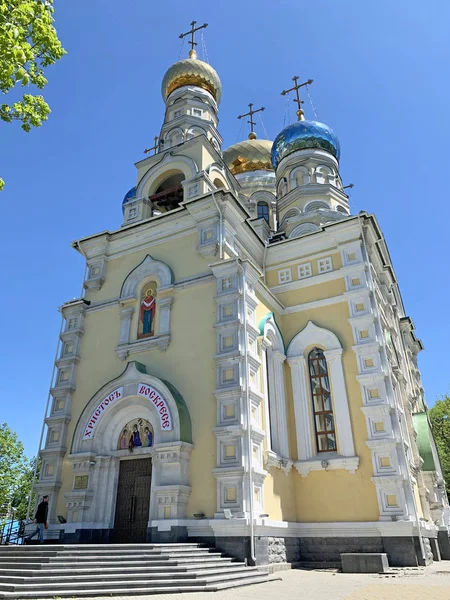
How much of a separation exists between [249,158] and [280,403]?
1598 centimetres

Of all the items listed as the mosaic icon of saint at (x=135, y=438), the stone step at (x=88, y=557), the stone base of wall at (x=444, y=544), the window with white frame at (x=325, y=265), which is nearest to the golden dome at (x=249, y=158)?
the window with white frame at (x=325, y=265)

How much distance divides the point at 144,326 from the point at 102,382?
1805mm

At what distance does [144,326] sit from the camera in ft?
41.3

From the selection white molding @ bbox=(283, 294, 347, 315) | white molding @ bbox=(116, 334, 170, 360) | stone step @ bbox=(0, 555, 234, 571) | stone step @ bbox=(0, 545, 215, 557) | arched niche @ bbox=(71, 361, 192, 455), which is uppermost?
white molding @ bbox=(283, 294, 347, 315)

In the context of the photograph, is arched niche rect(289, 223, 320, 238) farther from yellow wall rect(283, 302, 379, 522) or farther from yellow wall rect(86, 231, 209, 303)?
yellow wall rect(283, 302, 379, 522)

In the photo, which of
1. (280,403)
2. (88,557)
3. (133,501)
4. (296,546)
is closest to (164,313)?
(280,403)

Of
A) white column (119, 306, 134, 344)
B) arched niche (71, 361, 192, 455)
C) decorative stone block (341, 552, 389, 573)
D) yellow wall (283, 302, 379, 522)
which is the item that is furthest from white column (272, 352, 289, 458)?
white column (119, 306, 134, 344)

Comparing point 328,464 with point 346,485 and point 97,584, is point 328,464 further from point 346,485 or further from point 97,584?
point 97,584

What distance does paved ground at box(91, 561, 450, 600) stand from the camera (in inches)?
239

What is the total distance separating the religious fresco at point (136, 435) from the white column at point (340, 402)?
447 centimetres

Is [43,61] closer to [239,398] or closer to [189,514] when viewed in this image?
[239,398]

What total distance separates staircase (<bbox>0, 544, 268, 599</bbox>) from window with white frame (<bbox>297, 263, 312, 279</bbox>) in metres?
7.82

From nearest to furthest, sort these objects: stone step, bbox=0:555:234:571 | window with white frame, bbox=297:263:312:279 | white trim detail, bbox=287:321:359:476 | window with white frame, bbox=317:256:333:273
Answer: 1. stone step, bbox=0:555:234:571
2. white trim detail, bbox=287:321:359:476
3. window with white frame, bbox=317:256:333:273
4. window with white frame, bbox=297:263:312:279

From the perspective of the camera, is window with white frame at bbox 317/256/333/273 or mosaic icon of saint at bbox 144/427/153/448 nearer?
mosaic icon of saint at bbox 144/427/153/448
